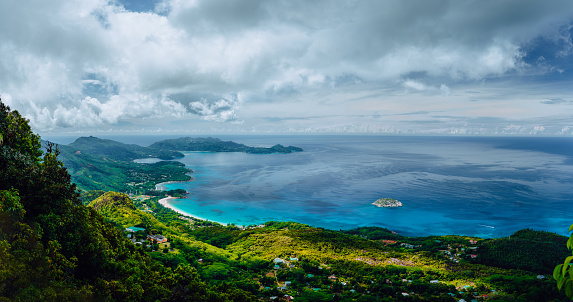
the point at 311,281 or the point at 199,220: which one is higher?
the point at 311,281

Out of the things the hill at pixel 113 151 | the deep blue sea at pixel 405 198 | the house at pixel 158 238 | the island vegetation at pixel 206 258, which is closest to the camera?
the island vegetation at pixel 206 258

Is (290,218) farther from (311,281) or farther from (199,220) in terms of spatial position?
(311,281)

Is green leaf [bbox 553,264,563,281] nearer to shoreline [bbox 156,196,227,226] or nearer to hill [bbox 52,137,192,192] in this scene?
shoreline [bbox 156,196,227,226]

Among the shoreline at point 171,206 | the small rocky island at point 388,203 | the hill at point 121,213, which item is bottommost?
the shoreline at point 171,206

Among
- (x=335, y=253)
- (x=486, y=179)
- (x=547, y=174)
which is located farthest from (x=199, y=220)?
(x=547, y=174)

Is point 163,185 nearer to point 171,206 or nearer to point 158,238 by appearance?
point 171,206

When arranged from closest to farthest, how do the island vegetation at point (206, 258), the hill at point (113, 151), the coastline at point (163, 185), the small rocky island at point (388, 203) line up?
the island vegetation at point (206, 258), the small rocky island at point (388, 203), the coastline at point (163, 185), the hill at point (113, 151)

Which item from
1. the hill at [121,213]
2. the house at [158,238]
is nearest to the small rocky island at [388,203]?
the hill at [121,213]

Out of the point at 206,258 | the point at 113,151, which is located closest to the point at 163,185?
the point at 206,258

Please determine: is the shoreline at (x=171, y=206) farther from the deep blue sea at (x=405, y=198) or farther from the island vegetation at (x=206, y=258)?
the island vegetation at (x=206, y=258)
